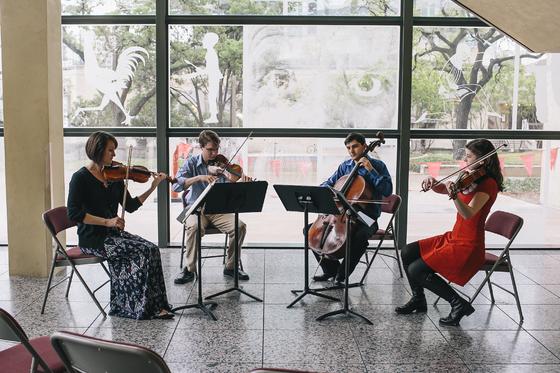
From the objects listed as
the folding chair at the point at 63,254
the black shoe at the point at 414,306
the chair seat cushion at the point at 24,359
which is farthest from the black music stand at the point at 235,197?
the chair seat cushion at the point at 24,359

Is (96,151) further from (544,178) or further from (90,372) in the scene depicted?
(544,178)

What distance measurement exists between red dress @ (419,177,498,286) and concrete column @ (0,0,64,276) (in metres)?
3.24

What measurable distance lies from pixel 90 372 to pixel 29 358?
2.13 feet

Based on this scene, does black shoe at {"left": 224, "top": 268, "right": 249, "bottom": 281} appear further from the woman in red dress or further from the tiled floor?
the woman in red dress

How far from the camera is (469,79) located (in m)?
6.70

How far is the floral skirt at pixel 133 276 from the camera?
14.7 feet

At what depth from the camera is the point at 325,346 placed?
4.06 metres

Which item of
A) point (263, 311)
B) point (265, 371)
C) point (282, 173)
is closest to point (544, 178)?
point (282, 173)

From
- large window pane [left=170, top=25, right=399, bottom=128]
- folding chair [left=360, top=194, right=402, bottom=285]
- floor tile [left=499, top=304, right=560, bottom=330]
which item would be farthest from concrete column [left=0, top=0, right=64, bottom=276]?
floor tile [left=499, top=304, right=560, bottom=330]

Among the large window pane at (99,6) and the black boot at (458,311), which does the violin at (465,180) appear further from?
the large window pane at (99,6)

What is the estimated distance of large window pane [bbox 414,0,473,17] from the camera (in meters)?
6.61

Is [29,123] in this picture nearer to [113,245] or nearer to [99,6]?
[113,245]

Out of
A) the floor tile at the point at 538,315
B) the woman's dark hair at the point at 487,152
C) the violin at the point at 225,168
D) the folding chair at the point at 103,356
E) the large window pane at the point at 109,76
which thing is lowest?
the floor tile at the point at 538,315

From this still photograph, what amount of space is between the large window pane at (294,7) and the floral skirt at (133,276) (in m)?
2.97
